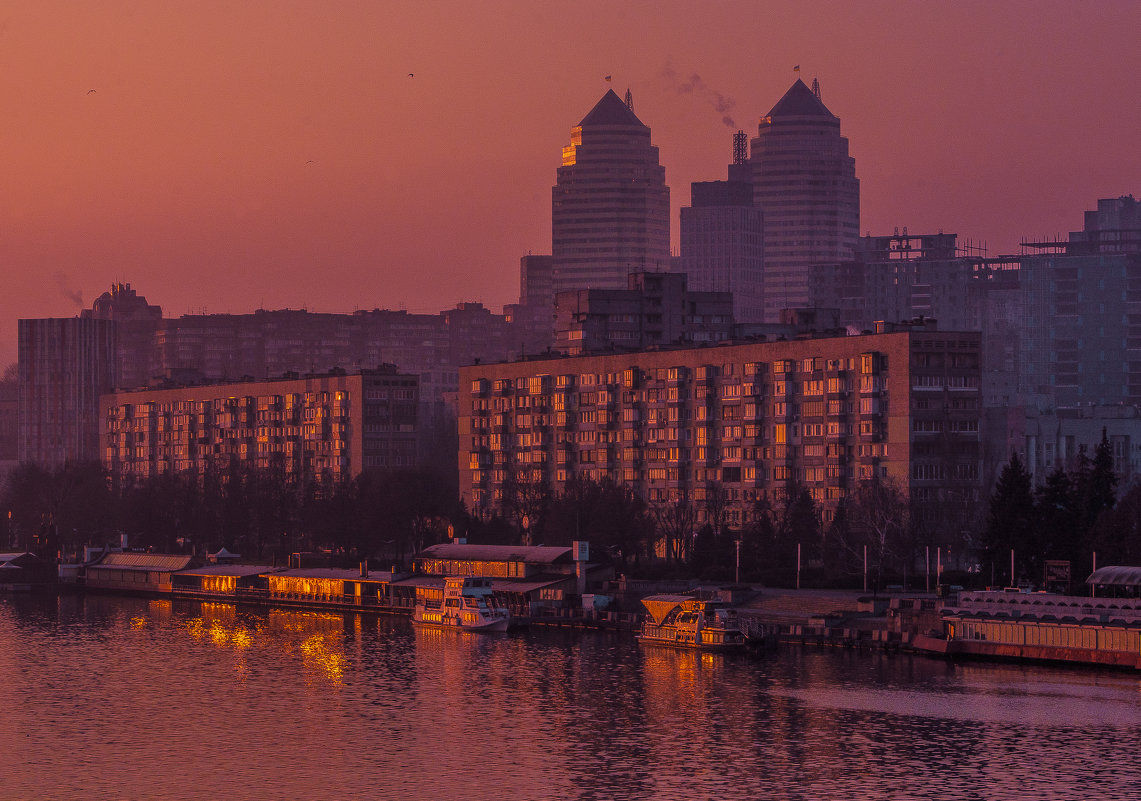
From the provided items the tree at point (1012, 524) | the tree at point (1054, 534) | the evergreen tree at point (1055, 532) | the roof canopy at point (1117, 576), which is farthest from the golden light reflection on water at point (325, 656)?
the evergreen tree at point (1055, 532)

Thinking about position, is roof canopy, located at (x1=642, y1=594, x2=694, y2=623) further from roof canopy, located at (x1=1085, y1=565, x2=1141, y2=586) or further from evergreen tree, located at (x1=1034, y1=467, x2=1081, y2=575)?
roof canopy, located at (x1=1085, y1=565, x2=1141, y2=586)

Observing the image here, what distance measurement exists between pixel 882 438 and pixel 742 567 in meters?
30.2

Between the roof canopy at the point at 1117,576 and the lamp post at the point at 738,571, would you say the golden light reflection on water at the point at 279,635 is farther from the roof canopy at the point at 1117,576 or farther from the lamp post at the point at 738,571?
the roof canopy at the point at 1117,576

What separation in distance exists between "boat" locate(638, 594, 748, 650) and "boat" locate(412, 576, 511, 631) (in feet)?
53.0

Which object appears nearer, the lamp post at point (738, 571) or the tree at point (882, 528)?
the lamp post at point (738, 571)

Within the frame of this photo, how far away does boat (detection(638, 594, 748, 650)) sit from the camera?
133500 mm

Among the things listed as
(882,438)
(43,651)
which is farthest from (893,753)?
(882,438)

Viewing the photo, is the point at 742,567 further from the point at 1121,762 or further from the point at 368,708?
the point at 1121,762

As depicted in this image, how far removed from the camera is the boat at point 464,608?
153750 mm

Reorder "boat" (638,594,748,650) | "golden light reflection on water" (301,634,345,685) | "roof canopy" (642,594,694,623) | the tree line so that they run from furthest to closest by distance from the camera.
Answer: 1. "roof canopy" (642,594,694,623)
2. the tree line
3. "boat" (638,594,748,650)
4. "golden light reflection on water" (301,634,345,685)

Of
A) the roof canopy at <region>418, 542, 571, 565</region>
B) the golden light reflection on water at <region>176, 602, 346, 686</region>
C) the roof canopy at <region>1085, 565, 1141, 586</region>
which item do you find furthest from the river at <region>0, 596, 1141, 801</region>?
the roof canopy at <region>418, 542, 571, 565</region>

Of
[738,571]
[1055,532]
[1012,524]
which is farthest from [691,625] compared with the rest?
[738,571]

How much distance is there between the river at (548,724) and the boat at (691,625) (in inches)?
79.8

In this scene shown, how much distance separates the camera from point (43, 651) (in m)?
141
